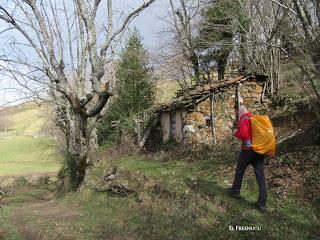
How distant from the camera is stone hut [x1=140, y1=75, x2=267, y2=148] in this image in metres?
16.8

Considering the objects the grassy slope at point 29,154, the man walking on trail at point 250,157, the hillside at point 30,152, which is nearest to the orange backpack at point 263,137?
the man walking on trail at point 250,157

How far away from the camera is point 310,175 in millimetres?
8711

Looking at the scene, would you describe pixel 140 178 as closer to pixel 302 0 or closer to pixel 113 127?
pixel 302 0

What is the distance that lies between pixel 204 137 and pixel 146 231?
839 cm

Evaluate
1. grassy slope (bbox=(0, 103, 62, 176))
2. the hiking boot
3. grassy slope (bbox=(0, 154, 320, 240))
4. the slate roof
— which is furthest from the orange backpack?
grassy slope (bbox=(0, 103, 62, 176))

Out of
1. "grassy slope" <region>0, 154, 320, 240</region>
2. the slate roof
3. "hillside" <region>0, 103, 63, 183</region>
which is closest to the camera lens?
"grassy slope" <region>0, 154, 320, 240</region>

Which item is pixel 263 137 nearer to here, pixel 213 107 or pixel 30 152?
pixel 213 107

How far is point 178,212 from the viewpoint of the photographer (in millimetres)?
9344

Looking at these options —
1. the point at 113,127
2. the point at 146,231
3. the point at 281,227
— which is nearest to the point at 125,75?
the point at 113,127

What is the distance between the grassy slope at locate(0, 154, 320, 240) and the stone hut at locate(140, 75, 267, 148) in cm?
285

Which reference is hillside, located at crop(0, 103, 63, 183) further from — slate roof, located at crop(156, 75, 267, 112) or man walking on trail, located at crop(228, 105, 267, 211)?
man walking on trail, located at crop(228, 105, 267, 211)

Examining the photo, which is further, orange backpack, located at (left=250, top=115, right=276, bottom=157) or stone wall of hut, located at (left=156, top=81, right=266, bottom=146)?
stone wall of hut, located at (left=156, top=81, right=266, bottom=146)

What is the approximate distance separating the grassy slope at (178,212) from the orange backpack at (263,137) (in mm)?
1142

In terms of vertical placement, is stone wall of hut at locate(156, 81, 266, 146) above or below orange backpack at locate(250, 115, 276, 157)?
above
